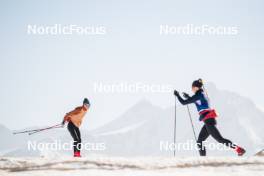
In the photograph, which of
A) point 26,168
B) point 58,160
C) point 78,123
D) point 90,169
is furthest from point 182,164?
point 78,123

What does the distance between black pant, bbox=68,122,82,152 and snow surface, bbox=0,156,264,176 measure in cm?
290

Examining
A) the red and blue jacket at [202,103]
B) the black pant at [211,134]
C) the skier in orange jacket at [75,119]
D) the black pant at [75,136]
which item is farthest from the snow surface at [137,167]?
the skier in orange jacket at [75,119]

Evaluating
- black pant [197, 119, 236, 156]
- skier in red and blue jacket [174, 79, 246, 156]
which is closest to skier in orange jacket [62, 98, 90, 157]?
skier in red and blue jacket [174, 79, 246, 156]

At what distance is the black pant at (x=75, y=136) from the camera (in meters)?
10.7

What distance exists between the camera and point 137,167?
6.98 metres

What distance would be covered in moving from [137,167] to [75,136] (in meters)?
4.35

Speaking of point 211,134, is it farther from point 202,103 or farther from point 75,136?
point 75,136

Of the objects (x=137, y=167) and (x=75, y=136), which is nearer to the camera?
(x=137, y=167)

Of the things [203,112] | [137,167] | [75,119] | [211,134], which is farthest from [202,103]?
[75,119]

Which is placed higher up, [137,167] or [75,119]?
[75,119]

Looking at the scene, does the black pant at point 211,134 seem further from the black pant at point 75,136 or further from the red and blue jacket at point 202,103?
the black pant at point 75,136

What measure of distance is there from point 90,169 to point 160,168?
1313 mm

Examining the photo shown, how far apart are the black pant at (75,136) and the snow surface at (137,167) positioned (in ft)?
9.52

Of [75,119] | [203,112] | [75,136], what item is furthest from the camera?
[75,119]
